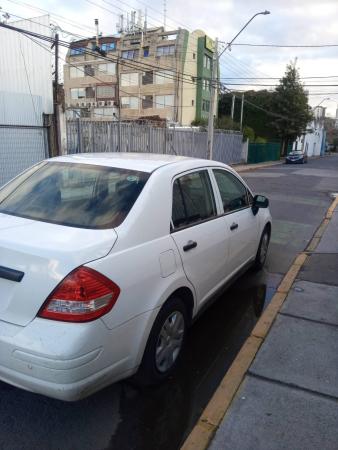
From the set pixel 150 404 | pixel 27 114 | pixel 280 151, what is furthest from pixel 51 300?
pixel 280 151

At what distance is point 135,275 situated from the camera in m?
2.44

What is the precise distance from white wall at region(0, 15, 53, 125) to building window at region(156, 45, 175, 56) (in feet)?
126

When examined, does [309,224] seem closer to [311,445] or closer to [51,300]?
[311,445]

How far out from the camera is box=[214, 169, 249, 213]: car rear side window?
3977 millimetres

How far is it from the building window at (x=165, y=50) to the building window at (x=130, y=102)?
625cm

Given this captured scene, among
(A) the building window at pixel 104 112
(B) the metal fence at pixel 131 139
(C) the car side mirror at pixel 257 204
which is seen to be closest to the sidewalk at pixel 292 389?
(C) the car side mirror at pixel 257 204

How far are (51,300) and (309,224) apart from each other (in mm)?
8078

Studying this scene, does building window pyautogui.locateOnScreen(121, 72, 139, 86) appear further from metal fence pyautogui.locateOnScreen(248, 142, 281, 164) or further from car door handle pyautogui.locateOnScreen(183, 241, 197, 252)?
car door handle pyautogui.locateOnScreen(183, 241, 197, 252)

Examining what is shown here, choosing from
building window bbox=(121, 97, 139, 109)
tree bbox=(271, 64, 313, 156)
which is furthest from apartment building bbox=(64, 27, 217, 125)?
tree bbox=(271, 64, 313, 156)

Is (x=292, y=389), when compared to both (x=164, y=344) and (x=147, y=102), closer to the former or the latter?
(x=164, y=344)

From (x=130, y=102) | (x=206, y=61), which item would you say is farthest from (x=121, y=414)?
(x=206, y=61)

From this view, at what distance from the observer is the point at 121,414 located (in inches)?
105

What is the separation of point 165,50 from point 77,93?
52.7 ft

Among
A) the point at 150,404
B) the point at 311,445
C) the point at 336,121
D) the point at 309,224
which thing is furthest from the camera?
the point at 336,121
